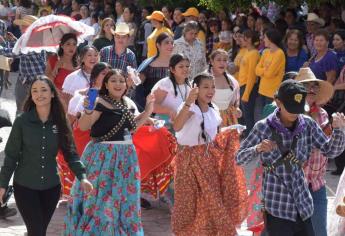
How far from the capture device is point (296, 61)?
1171 cm

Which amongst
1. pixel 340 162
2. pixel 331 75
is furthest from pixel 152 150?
pixel 331 75

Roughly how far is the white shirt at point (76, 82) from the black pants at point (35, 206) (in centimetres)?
258

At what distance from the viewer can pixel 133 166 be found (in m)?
7.11

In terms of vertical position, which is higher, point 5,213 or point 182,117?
point 182,117

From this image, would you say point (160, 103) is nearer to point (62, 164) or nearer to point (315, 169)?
point (62, 164)

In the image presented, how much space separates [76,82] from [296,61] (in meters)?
3.97

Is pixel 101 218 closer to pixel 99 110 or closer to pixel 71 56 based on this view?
pixel 99 110

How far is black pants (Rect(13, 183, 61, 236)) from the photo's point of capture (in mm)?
6184

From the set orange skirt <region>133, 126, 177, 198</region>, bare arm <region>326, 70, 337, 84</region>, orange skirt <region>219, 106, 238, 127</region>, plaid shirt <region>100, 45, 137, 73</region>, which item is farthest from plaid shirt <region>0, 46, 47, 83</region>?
bare arm <region>326, 70, 337, 84</region>

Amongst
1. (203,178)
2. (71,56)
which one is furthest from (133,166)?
(71,56)

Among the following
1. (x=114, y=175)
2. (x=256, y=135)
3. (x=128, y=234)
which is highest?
(x=256, y=135)

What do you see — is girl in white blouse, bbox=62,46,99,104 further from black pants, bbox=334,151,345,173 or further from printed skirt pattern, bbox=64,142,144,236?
black pants, bbox=334,151,345,173

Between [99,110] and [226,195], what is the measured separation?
1470 mm

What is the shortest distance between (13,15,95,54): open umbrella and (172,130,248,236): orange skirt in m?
2.76
